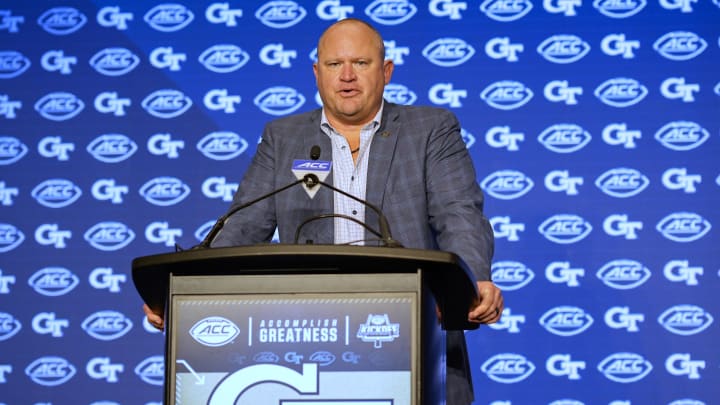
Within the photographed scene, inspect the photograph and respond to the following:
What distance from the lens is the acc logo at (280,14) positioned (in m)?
5.01

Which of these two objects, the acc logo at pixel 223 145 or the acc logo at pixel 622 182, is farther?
the acc logo at pixel 223 145

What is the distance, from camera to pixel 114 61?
16.8 ft

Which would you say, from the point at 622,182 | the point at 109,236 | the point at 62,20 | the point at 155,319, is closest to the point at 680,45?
the point at 622,182

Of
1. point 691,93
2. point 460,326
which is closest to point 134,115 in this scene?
point 691,93

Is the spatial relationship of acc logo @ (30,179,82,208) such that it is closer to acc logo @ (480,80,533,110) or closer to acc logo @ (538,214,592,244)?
acc logo @ (480,80,533,110)

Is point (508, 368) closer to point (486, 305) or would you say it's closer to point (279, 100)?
point (279, 100)

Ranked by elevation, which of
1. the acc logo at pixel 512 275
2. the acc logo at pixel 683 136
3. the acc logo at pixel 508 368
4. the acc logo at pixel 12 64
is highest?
the acc logo at pixel 12 64

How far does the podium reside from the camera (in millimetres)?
1796

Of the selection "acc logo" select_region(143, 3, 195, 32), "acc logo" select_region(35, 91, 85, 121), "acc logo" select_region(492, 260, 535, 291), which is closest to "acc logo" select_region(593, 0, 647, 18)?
"acc logo" select_region(492, 260, 535, 291)

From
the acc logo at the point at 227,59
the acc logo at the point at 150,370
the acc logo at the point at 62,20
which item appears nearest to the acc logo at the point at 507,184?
the acc logo at the point at 227,59

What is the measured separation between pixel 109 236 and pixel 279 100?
1.10 meters

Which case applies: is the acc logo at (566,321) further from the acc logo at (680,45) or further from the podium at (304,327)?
the podium at (304,327)

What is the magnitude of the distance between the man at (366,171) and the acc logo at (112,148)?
2305 mm

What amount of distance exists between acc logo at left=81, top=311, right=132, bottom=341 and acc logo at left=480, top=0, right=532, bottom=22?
2.37m
